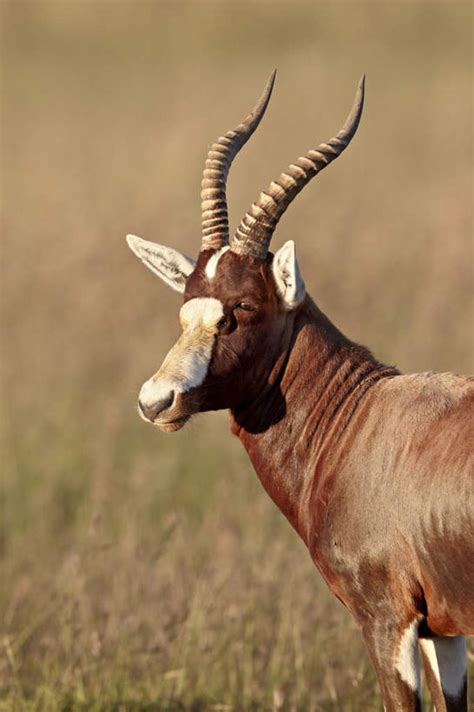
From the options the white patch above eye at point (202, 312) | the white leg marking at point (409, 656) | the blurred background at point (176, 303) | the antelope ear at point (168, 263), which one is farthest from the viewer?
the blurred background at point (176, 303)

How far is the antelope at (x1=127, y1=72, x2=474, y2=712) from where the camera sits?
22.9 feet

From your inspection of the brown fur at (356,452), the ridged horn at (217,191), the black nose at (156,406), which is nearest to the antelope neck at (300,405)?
the brown fur at (356,452)

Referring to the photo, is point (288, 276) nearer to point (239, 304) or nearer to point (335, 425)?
point (239, 304)

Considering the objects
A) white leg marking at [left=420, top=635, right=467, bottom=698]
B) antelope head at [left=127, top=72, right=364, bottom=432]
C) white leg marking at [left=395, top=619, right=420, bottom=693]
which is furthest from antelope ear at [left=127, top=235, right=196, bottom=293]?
white leg marking at [left=420, top=635, right=467, bottom=698]

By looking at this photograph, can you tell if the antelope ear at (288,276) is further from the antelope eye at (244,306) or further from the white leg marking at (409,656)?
the white leg marking at (409,656)

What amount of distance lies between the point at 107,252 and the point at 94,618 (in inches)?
396

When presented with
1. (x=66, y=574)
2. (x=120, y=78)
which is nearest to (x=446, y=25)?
(x=120, y=78)

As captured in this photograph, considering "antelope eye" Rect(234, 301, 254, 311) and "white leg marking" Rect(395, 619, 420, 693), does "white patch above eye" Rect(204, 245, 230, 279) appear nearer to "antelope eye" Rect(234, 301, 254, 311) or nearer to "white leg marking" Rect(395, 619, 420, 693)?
"antelope eye" Rect(234, 301, 254, 311)

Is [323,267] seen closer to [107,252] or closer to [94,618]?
[107,252]

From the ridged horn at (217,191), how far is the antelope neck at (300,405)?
1.98ft

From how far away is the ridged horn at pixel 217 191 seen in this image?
7.71 m

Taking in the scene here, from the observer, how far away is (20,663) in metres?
10.3

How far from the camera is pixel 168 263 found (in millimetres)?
7930

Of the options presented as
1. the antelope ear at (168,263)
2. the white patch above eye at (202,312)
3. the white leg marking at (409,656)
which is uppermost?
the antelope ear at (168,263)
